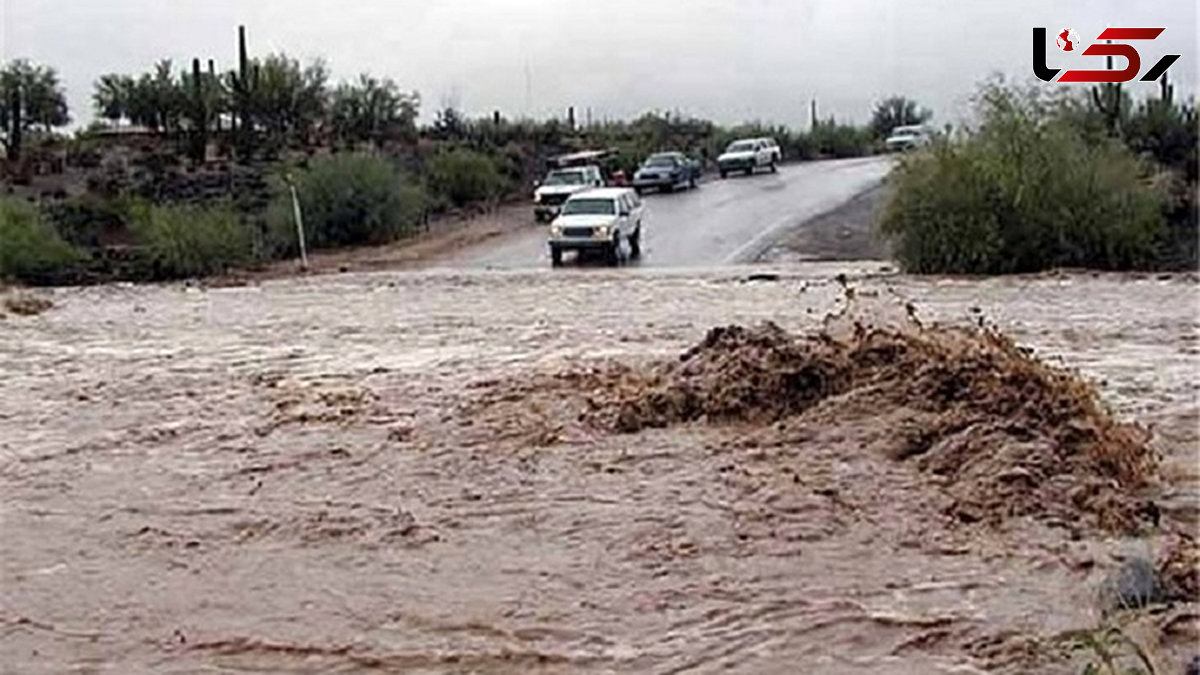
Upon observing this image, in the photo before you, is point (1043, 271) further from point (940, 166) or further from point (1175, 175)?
point (1175, 175)

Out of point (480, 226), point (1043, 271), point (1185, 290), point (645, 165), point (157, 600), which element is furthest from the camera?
point (645, 165)

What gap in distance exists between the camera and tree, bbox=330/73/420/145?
71.4 m

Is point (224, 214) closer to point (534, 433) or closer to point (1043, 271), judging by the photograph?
point (1043, 271)

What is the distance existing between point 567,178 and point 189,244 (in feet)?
55.1

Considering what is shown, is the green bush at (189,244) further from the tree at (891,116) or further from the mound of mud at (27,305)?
the tree at (891,116)

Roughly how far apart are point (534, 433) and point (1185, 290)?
16.6 meters

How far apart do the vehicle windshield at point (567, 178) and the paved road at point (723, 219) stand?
246cm

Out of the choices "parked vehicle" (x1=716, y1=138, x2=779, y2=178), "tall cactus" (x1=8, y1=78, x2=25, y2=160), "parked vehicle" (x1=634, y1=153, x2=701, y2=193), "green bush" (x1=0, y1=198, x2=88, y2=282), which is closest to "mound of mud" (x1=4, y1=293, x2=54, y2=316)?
"green bush" (x1=0, y1=198, x2=88, y2=282)

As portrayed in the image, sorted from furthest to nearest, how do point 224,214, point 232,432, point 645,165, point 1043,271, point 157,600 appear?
point 645,165 < point 224,214 < point 1043,271 < point 232,432 < point 157,600

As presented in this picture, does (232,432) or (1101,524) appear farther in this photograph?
(232,432)

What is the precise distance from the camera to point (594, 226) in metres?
41.3

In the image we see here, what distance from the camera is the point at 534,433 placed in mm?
15281

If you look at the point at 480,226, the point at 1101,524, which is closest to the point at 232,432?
the point at 1101,524

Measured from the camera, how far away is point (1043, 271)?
33938 millimetres
